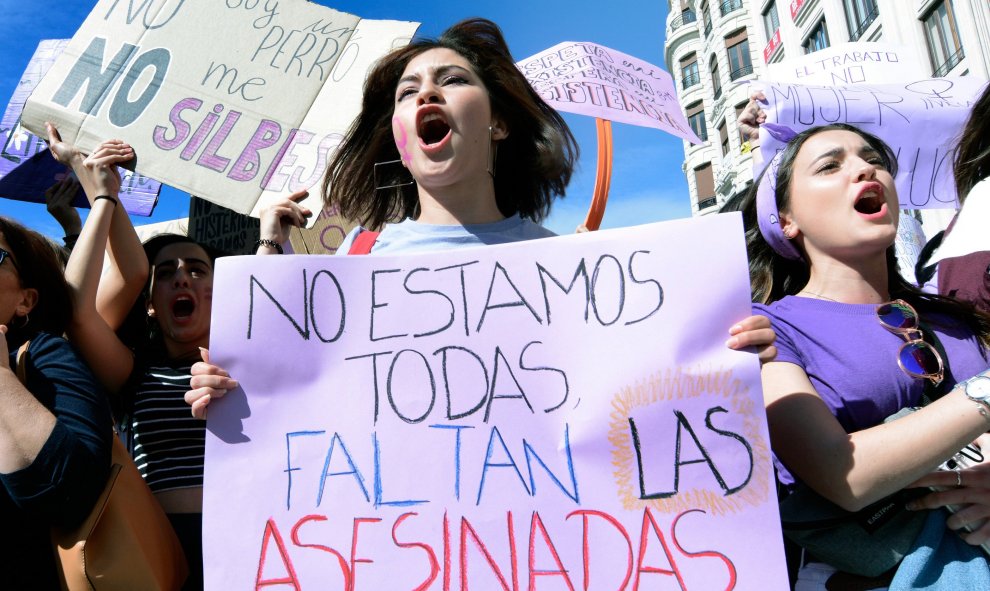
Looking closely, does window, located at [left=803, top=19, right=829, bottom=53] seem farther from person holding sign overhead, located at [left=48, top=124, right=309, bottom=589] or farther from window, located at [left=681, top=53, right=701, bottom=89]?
person holding sign overhead, located at [left=48, top=124, right=309, bottom=589]

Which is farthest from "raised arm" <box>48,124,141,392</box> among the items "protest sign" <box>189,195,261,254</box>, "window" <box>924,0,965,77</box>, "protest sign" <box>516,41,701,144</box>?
"window" <box>924,0,965,77</box>

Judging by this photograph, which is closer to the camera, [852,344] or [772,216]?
[852,344]

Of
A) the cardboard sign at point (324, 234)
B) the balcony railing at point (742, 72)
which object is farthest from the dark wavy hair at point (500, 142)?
the balcony railing at point (742, 72)

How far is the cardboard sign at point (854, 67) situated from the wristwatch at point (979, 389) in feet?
9.61

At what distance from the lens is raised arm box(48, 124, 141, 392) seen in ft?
6.98

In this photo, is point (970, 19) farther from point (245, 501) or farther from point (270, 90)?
point (245, 501)

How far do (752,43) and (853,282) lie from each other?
34092 millimetres

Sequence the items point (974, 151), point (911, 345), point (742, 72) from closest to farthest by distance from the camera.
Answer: point (911, 345)
point (974, 151)
point (742, 72)

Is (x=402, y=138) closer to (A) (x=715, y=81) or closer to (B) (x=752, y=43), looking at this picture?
(B) (x=752, y=43)

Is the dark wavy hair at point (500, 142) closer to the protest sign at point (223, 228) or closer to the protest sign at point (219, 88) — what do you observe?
the protest sign at point (219, 88)

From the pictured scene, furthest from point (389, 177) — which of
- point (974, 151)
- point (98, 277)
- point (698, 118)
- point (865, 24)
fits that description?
point (698, 118)

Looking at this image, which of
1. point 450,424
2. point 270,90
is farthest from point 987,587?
point 270,90

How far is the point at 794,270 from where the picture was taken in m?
2.15

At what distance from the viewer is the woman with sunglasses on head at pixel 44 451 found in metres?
1.54
